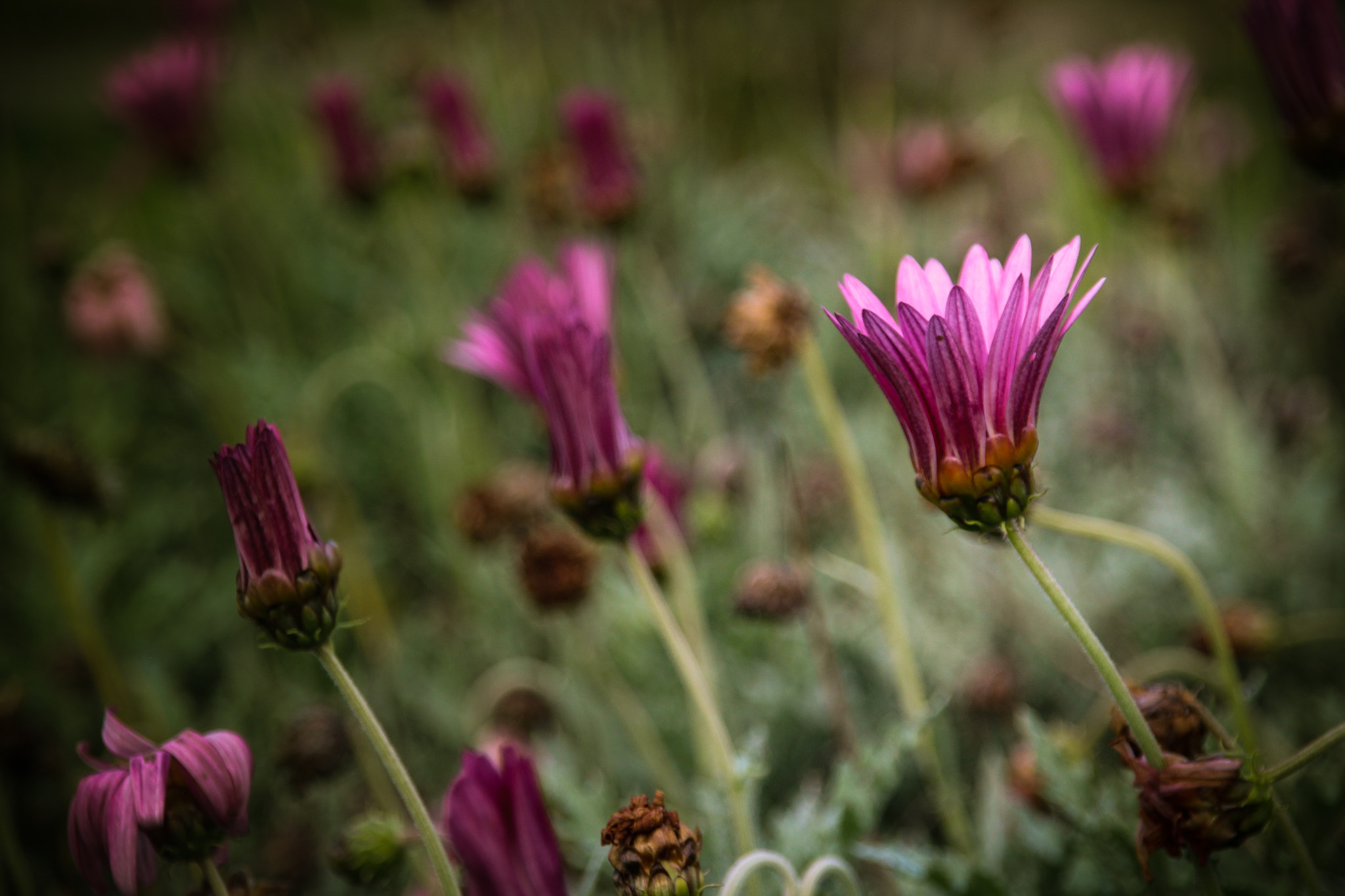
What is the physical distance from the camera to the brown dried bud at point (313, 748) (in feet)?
2.81

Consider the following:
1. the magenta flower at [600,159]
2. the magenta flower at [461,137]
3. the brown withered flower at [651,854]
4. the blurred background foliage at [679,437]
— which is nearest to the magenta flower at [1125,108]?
the blurred background foliage at [679,437]

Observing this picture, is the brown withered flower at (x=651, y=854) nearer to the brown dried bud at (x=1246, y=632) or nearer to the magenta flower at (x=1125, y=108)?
the brown dried bud at (x=1246, y=632)

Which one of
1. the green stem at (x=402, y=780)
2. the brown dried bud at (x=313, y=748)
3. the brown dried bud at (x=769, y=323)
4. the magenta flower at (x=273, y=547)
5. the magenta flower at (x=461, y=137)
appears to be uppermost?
the magenta flower at (x=461, y=137)

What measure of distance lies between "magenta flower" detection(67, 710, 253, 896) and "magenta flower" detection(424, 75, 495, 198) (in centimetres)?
118

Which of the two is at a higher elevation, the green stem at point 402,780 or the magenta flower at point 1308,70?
the magenta flower at point 1308,70

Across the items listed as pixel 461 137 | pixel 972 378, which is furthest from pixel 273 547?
pixel 461 137

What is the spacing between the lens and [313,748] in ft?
2.82

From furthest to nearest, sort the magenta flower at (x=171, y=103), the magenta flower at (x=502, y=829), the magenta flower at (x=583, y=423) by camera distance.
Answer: the magenta flower at (x=171, y=103) < the magenta flower at (x=583, y=423) < the magenta flower at (x=502, y=829)

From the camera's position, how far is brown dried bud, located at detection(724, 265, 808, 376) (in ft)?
2.66

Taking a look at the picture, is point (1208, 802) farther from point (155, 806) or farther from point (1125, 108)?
point (1125, 108)

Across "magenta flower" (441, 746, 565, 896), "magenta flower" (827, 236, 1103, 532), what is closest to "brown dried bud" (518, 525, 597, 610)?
"magenta flower" (441, 746, 565, 896)

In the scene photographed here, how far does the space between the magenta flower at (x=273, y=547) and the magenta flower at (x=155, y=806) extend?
0.07m

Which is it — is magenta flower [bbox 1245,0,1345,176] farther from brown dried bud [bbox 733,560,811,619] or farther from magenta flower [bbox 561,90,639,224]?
magenta flower [bbox 561,90,639,224]

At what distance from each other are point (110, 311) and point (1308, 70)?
1586mm
